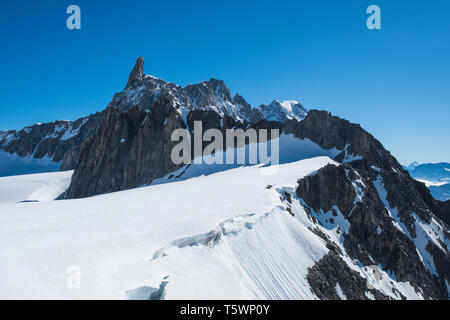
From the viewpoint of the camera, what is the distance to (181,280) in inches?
343

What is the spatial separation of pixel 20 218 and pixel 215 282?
37.1 ft

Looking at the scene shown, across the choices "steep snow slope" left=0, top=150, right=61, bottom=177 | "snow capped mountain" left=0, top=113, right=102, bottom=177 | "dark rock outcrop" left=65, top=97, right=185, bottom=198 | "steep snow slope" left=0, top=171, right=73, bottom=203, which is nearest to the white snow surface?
"dark rock outcrop" left=65, top=97, right=185, bottom=198

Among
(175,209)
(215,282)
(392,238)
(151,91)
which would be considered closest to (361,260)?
(392,238)

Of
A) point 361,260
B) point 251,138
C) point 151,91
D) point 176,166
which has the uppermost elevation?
point 151,91

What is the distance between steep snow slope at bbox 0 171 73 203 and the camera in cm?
7481

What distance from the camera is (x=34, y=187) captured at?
80188 mm

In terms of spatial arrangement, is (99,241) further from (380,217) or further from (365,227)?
(380,217)

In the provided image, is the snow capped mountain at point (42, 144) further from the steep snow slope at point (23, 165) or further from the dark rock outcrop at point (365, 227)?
the dark rock outcrop at point (365, 227)

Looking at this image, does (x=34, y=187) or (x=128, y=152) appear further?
(x=34, y=187)

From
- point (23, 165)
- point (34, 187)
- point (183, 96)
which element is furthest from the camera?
point (23, 165)

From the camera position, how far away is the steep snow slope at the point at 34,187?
74812 millimetres
